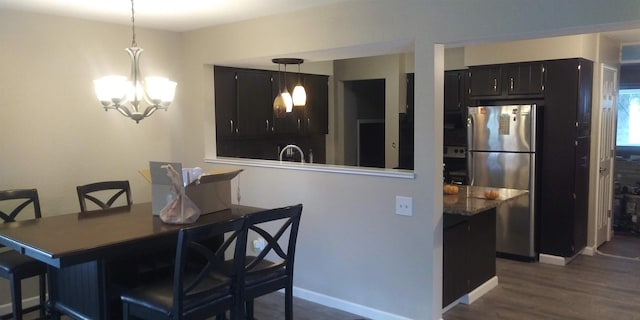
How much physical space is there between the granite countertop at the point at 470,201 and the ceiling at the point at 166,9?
67.2 inches

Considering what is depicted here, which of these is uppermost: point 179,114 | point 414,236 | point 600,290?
point 179,114

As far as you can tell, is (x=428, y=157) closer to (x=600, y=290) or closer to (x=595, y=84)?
(x=600, y=290)

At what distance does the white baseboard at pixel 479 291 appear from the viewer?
4000mm

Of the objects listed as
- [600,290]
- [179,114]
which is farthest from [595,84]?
[179,114]

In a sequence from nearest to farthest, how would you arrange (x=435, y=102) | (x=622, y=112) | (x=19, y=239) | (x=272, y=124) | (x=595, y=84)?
(x=19, y=239) < (x=435, y=102) < (x=595, y=84) < (x=272, y=124) < (x=622, y=112)

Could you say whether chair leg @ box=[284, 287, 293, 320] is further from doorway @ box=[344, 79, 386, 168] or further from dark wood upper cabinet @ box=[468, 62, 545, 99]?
doorway @ box=[344, 79, 386, 168]

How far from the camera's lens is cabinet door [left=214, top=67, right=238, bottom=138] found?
201 inches

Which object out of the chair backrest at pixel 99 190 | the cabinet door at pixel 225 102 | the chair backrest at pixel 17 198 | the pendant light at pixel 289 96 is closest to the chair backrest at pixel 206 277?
the chair backrest at pixel 99 190

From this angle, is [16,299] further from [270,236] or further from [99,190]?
[270,236]

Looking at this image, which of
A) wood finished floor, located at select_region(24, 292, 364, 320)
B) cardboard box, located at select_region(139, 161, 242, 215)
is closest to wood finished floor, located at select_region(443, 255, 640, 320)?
wood finished floor, located at select_region(24, 292, 364, 320)

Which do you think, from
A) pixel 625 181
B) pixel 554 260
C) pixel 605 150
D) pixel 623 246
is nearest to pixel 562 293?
pixel 554 260

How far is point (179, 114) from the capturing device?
489cm

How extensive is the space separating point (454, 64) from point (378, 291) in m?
3.33

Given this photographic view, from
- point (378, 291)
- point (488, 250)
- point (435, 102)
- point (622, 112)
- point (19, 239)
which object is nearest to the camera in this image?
point (19, 239)
